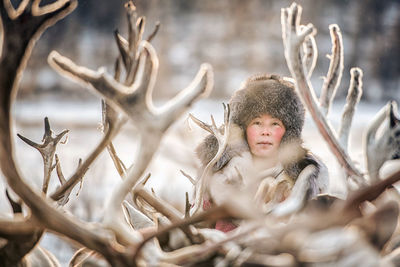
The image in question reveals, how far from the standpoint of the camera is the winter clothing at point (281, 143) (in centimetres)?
133

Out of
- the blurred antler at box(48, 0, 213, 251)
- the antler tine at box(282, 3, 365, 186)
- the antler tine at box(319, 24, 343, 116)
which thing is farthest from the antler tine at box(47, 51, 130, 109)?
the antler tine at box(319, 24, 343, 116)

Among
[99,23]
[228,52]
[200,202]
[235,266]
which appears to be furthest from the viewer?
[99,23]

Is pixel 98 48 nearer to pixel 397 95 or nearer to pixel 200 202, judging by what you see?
pixel 397 95

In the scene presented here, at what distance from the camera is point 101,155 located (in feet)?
10.7

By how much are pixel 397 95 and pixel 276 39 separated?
2862 mm

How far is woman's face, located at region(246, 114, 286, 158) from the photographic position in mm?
1435

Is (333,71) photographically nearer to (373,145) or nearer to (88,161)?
(373,145)

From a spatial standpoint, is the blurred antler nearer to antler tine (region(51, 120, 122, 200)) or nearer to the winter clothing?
antler tine (region(51, 120, 122, 200))

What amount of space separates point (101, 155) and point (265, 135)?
6.45 feet

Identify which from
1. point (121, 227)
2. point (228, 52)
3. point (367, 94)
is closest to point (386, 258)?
point (121, 227)

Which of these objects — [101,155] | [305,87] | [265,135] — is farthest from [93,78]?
[101,155]

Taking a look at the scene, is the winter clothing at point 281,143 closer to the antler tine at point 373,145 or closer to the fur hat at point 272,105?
the fur hat at point 272,105

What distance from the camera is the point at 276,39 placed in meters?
11.4

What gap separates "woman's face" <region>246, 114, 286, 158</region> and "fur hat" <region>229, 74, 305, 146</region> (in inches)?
0.5
